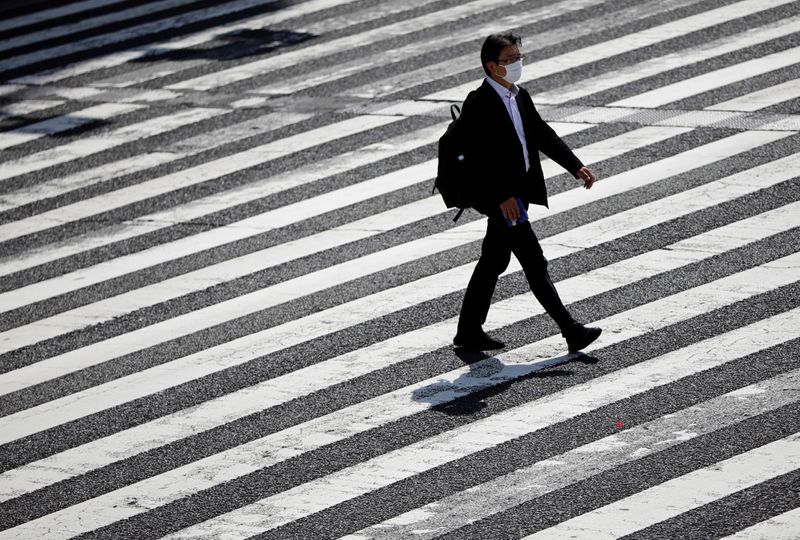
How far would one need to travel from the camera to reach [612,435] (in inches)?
257

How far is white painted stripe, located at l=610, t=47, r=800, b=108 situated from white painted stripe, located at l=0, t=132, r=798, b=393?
1688 mm

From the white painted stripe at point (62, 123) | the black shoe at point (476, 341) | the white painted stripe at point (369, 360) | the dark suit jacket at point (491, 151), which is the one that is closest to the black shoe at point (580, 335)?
the white painted stripe at point (369, 360)

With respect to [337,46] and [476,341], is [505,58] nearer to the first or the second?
[476,341]

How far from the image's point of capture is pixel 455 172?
7.46 metres

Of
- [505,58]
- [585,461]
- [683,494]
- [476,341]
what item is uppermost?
[505,58]

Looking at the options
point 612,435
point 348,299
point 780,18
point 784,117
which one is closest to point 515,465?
point 612,435

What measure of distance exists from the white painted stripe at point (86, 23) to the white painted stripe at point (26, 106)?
2607mm

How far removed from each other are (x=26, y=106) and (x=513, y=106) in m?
8.15

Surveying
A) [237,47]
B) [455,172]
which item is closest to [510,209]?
[455,172]

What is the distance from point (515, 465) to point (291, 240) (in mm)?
4002

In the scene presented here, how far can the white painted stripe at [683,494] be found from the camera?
18.7 feet

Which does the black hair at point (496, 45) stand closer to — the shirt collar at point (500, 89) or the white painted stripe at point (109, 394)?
the shirt collar at point (500, 89)

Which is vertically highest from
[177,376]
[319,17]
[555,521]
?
[319,17]

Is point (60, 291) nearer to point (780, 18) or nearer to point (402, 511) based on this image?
point (402, 511)
